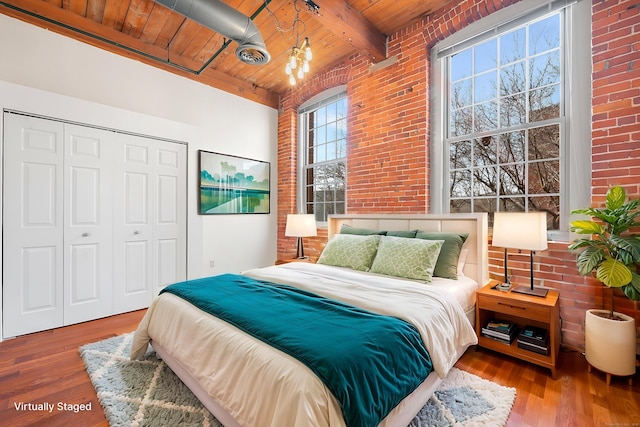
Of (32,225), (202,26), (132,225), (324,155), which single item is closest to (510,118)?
(324,155)

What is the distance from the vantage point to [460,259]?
8.52 ft

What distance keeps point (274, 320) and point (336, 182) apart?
3000mm

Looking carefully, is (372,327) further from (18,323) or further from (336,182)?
(18,323)

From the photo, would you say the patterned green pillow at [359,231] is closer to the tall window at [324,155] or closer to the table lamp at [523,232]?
the tall window at [324,155]

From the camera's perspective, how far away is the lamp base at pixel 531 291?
2.11 meters

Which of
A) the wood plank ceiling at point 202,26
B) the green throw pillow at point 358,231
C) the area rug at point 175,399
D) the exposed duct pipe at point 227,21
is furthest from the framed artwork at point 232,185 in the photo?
the area rug at point 175,399

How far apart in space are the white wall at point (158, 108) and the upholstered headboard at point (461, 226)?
212cm

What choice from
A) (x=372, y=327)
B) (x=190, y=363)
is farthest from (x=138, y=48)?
(x=372, y=327)

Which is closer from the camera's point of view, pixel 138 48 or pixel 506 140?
pixel 506 140

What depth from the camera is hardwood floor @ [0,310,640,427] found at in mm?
1572

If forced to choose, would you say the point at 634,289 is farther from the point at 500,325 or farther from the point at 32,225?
the point at 32,225

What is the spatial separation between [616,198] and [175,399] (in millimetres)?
3151

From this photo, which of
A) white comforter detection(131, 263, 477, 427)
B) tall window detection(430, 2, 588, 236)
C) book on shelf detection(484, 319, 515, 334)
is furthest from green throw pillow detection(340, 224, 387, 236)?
book on shelf detection(484, 319, 515, 334)

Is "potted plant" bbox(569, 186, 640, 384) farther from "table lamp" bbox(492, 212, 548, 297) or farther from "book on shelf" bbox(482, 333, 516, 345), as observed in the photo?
"book on shelf" bbox(482, 333, 516, 345)
